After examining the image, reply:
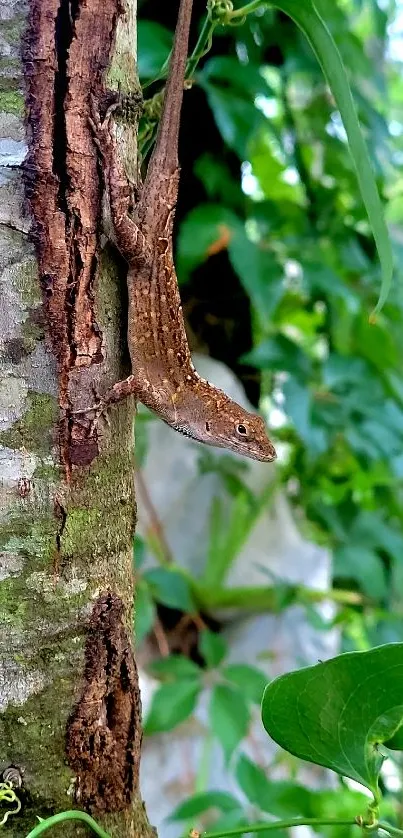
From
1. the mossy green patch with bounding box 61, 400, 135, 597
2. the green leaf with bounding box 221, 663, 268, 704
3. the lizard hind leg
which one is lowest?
the green leaf with bounding box 221, 663, 268, 704

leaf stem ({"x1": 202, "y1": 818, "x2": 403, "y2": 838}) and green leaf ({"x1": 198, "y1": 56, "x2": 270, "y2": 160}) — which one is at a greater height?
green leaf ({"x1": 198, "y1": 56, "x2": 270, "y2": 160})

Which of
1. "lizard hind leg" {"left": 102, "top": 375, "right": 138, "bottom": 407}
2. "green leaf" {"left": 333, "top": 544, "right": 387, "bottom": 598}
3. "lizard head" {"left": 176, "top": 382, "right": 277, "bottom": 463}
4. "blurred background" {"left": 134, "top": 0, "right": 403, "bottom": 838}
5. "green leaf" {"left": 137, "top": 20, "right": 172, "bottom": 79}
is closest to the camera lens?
"lizard hind leg" {"left": 102, "top": 375, "right": 138, "bottom": 407}

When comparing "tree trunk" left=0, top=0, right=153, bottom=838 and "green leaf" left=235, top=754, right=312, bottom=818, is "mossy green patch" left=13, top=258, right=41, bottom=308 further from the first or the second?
"green leaf" left=235, top=754, right=312, bottom=818

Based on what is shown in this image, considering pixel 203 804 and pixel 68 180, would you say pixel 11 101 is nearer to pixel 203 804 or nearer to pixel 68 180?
pixel 68 180

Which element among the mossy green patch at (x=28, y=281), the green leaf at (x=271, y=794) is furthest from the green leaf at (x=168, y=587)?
the mossy green patch at (x=28, y=281)

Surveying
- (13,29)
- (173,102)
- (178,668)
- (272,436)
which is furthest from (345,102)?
(272,436)

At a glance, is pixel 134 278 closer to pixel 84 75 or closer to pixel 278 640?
pixel 84 75

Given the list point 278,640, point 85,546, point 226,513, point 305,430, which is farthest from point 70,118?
point 278,640

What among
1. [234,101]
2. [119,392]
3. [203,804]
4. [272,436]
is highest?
[234,101]


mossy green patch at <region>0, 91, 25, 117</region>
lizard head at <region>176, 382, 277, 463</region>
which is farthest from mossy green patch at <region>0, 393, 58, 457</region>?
lizard head at <region>176, 382, 277, 463</region>
